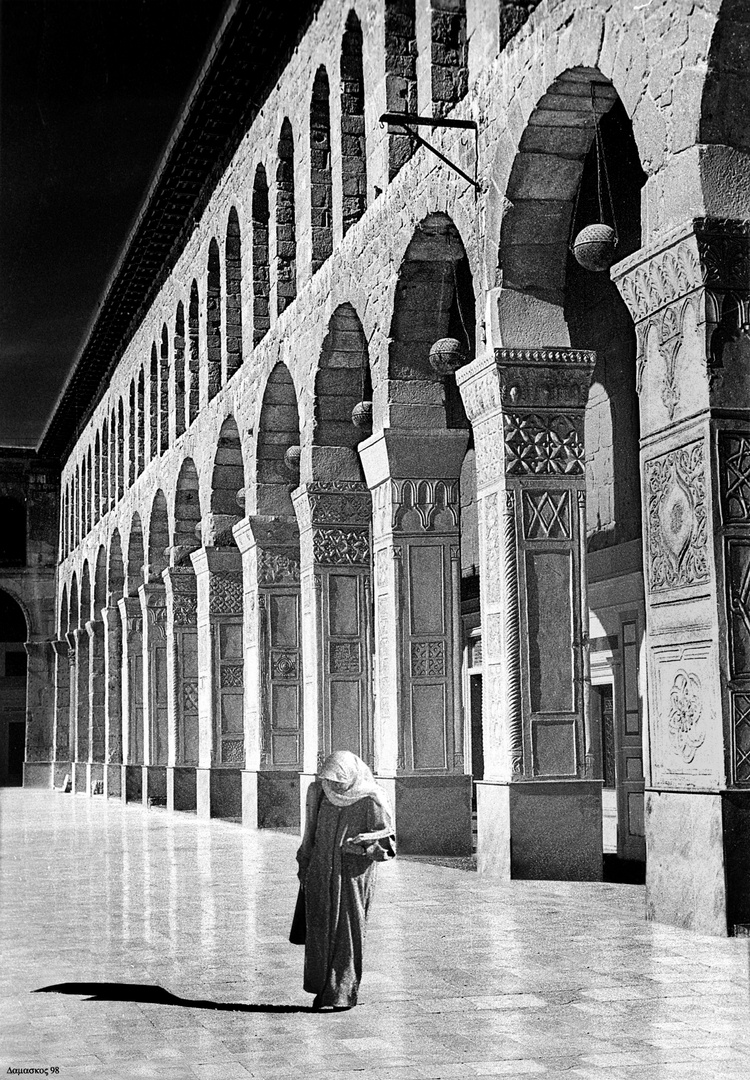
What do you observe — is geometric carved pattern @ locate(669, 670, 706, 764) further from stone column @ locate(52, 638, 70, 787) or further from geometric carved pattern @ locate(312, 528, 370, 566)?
stone column @ locate(52, 638, 70, 787)

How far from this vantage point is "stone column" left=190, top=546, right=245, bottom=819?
2345 centimetres

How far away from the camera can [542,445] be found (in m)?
12.4

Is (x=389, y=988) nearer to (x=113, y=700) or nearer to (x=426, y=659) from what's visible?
(x=426, y=659)

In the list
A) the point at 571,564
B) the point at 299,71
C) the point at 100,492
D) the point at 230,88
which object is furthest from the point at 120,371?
the point at 571,564

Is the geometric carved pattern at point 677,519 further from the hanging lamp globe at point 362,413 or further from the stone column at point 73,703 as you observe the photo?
the stone column at point 73,703

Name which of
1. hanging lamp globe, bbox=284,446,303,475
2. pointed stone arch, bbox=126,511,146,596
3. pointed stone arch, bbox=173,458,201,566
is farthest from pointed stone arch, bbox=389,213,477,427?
pointed stone arch, bbox=126,511,146,596

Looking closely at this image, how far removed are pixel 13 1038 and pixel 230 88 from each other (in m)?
17.2

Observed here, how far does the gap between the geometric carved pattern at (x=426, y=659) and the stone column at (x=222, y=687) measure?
8692 mm

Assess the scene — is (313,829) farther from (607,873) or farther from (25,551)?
(25,551)

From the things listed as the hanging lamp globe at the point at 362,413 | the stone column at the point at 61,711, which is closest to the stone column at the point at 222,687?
the hanging lamp globe at the point at 362,413

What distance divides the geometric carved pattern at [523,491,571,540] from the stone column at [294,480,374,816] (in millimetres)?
5728

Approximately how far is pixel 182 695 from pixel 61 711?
71.7ft

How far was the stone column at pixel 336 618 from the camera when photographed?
17.8 meters

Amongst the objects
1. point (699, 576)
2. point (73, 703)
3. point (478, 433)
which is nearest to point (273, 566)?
point (478, 433)
